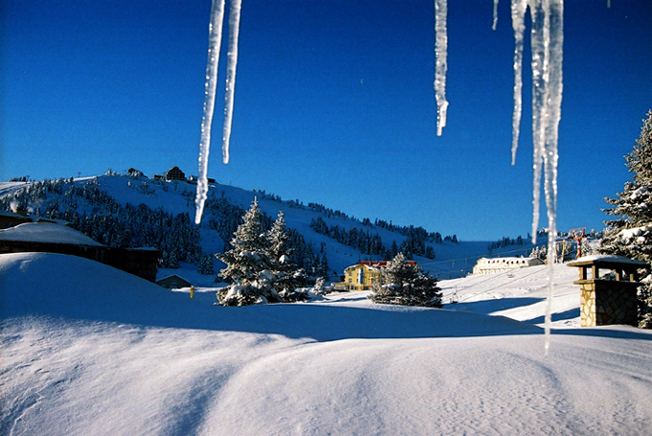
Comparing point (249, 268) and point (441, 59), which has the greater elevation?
point (441, 59)

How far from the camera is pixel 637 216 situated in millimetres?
16344

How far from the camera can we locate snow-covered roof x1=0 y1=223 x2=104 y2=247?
481 inches

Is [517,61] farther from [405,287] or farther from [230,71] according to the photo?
[405,287]

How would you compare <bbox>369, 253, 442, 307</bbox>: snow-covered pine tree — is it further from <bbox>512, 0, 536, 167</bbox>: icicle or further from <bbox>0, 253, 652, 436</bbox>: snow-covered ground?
<bbox>512, 0, 536, 167</bbox>: icicle

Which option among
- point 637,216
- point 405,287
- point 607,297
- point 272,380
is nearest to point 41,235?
point 272,380

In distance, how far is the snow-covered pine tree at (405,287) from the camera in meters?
26.8

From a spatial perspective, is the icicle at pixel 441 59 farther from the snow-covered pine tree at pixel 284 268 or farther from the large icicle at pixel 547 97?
the snow-covered pine tree at pixel 284 268

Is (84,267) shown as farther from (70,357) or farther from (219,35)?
(219,35)

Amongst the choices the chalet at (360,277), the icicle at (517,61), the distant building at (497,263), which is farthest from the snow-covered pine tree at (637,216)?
the distant building at (497,263)

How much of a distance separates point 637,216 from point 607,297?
7689 mm

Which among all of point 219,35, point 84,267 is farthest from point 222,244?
point 219,35

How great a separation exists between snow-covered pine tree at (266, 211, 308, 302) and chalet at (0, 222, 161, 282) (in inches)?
397

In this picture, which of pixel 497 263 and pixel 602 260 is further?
pixel 497 263

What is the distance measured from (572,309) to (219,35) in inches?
914
